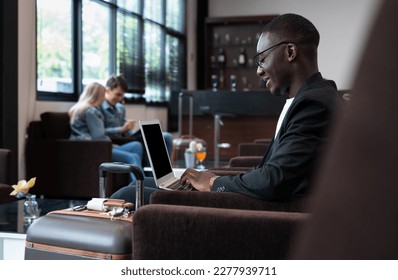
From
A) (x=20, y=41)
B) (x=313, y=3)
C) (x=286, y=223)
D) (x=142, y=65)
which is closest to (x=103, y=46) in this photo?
(x=142, y=65)

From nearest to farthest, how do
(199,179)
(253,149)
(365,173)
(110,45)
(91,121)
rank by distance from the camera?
(365,173) < (199,179) < (253,149) < (91,121) < (110,45)

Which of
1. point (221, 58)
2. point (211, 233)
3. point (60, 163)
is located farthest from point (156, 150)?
point (221, 58)

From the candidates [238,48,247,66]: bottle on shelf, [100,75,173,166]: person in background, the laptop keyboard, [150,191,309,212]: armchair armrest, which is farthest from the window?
[150,191,309,212]: armchair armrest

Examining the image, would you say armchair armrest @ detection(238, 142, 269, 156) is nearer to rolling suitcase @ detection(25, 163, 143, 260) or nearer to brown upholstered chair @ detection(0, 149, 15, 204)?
brown upholstered chair @ detection(0, 149, 15, 204)

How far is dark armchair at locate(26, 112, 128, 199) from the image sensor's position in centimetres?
490

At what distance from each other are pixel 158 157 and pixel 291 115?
0.81m

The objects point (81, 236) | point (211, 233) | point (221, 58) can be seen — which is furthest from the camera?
point (221, 58)

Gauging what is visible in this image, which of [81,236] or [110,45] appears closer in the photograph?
[81,236]

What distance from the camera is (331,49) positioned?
32.1ft

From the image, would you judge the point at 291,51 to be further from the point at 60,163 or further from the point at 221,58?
the point at 221,58

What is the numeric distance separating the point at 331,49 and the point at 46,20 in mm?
5836

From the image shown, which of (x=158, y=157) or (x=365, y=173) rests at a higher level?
(x=365, y=173)

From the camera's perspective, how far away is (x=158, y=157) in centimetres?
240
